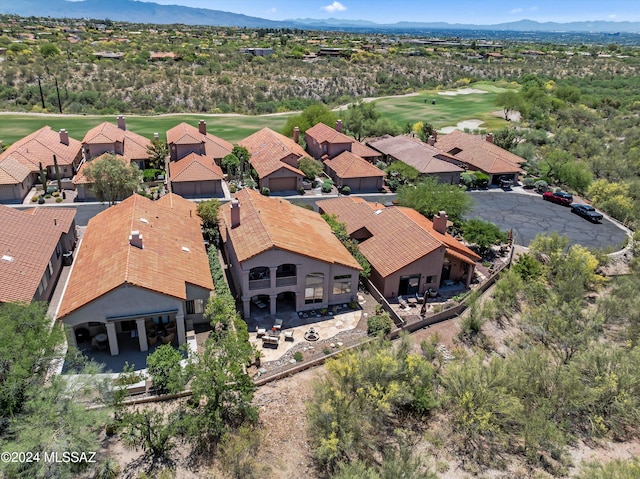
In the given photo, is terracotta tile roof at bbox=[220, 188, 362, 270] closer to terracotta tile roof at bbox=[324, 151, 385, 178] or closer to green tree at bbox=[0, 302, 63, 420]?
green tree at bbox=[0, 302, 63, 420]

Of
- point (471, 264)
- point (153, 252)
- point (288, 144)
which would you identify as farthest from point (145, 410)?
point (288, 144)

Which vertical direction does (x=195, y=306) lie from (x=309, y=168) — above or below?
below

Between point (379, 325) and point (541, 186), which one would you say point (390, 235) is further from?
point (541, 186)

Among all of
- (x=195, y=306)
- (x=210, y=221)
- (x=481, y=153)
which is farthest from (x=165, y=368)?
(x=481, y=153)

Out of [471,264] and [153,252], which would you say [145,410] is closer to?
[153,252]

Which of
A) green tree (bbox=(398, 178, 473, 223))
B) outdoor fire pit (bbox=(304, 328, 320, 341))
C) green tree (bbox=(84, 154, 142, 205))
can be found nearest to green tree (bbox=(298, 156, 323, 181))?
green tree (bbox=(398, 178, 473, 223))

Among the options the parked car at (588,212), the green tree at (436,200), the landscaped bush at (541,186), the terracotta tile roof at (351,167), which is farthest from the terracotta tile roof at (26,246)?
the landscaped bush at (541,186)
